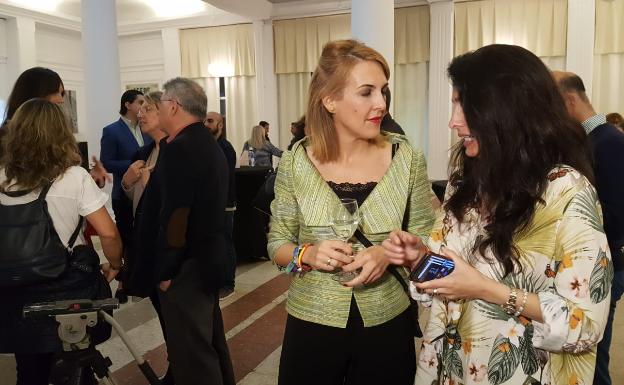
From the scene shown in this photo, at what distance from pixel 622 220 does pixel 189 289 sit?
2.08m

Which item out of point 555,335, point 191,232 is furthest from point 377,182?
point 191,232

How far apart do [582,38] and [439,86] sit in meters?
2.65

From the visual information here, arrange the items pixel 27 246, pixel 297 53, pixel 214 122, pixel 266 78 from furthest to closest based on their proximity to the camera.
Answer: pixel 266 78, pixel 297 53, pixel 214 122, pixel 27 246

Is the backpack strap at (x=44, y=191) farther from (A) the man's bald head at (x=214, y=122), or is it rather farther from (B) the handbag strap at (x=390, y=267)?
(A) the man's bald head at (x=214, y=122)

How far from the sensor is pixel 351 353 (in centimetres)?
159

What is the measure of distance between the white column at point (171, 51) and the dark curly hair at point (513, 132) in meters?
11.9

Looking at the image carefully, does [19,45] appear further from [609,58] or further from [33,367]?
[609,58]

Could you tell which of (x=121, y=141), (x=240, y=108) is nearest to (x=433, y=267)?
(x=121, y=141)

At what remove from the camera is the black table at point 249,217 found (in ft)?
18.7

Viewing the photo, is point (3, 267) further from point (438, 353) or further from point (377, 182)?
point (438, 353)

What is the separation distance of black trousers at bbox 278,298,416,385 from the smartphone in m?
0.42

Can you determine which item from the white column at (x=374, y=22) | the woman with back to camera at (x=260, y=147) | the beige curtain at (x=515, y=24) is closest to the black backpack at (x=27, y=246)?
the white column at (x=374, y=22)

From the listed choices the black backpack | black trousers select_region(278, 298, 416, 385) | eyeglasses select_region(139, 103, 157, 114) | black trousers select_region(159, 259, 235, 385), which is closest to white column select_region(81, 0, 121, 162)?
eyeglasses select_region(139, 103, 157, 114)

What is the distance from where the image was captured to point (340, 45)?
166 centimetres
